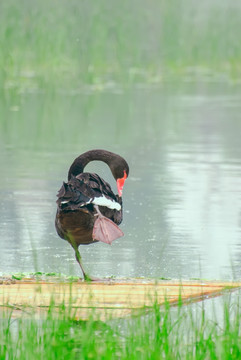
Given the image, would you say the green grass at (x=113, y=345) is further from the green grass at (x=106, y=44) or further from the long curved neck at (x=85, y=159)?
the green grass at (x=106, y=44)

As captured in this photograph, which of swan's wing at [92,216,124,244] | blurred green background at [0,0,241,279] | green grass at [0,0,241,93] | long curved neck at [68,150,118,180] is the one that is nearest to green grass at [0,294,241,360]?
blurred green background at [0,0,241,279]

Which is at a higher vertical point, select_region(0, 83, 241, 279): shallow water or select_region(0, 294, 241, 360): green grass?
select_region(0, 83, 241, 279): shallow water

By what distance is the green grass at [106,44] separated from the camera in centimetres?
2578

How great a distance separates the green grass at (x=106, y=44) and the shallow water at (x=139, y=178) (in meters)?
1.30

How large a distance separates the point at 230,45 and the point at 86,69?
5905mm

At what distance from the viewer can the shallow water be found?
27.8 feet

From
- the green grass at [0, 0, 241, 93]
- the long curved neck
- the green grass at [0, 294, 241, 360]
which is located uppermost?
the green grass at [0, 0, 241, 93]

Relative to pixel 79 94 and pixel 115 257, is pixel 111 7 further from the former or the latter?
pixel 115 257

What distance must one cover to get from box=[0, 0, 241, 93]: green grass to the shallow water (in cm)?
130

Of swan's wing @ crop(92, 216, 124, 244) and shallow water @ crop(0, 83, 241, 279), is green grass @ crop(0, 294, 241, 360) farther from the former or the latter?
swan's wing @ crop(92, 216, 124, 244)

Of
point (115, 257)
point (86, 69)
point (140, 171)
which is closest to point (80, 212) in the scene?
point (115, 257)

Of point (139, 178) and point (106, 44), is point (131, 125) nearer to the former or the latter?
point (139, 178)

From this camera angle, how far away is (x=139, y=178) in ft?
42.6

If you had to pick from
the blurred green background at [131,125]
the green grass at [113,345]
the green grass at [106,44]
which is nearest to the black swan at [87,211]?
the blurred green background at [131,125]
